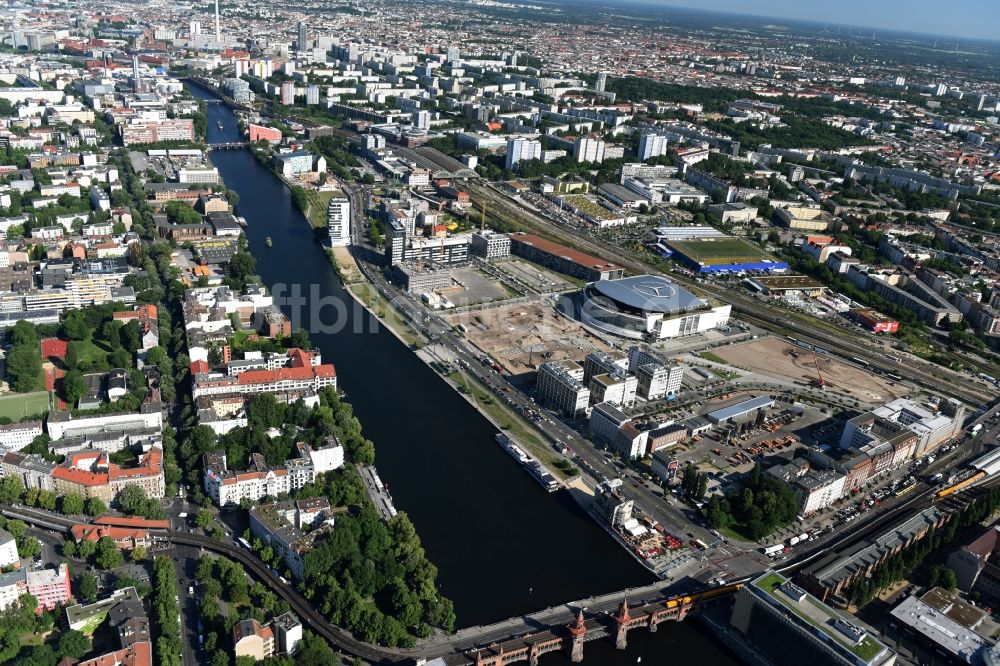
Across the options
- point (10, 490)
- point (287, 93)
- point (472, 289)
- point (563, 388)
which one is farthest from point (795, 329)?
point (287, 93)

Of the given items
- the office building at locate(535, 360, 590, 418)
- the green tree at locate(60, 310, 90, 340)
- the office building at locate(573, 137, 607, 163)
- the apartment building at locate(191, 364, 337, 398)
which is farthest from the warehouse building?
the office building at locate(573, 137, 607, 163)

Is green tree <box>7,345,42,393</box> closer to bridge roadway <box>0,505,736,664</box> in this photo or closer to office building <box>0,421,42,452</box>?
office building <box>0,421,42,452</box>

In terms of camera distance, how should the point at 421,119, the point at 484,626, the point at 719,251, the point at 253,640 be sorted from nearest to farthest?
1. the point at 253,640
2. the point at 484,626
3. the point at 719,251
4. the point at 421,119

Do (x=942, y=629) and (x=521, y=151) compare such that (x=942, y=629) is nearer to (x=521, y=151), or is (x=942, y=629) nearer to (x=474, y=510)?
(x=474, y=510)

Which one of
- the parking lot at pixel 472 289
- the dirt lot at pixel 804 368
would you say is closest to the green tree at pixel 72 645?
the parking lot at pixel 472 289

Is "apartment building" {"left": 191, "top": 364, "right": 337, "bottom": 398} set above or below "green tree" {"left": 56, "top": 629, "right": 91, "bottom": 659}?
above

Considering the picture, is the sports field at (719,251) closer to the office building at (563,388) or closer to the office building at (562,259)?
the office building at (562,259)

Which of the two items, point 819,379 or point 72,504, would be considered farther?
point 819,379
